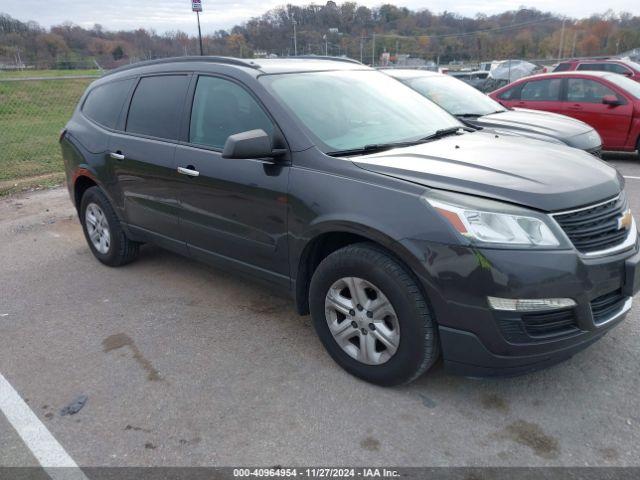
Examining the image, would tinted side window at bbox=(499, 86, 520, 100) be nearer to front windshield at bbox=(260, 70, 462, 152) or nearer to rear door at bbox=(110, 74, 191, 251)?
front windshield at bbox=(260, 70, 462, 152)

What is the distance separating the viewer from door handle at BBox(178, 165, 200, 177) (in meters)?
3.76

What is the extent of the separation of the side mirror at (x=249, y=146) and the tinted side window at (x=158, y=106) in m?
1.14

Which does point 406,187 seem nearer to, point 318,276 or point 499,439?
point 318,276

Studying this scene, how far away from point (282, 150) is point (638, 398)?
7.67 ft

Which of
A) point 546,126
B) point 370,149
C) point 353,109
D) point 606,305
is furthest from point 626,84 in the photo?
point 606,305

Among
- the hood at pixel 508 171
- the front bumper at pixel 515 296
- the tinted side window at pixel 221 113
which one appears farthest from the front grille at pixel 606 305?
the tinted side window at pixel 221 113

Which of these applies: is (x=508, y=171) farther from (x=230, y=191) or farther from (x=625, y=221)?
(x=230, y=191)

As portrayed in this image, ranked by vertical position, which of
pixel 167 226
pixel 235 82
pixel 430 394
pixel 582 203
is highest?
pixel 235 82

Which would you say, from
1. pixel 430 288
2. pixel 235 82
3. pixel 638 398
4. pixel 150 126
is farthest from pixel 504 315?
pixel 150 126

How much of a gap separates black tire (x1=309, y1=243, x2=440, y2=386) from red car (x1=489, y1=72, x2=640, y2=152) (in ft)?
22.7

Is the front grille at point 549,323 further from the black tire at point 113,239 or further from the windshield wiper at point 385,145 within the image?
the black tire at point 113,239

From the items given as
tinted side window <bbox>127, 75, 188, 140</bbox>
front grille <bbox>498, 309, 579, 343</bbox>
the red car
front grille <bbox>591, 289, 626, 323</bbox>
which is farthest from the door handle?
the red car

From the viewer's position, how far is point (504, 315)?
8.13ft

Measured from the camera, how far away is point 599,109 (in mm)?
8984
